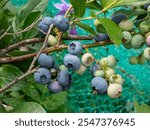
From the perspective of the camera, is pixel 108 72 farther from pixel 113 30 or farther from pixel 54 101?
pixel 54 101

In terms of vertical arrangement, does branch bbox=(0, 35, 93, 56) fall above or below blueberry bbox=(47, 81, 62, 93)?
above

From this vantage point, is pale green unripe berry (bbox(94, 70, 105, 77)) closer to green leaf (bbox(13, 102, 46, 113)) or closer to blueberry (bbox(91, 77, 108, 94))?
blueberry (bbox(91, 77, 108, 94))

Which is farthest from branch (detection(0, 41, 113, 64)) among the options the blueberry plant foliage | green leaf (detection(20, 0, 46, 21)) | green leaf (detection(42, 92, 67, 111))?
green leaf (detection(42, 92, 67, 111))

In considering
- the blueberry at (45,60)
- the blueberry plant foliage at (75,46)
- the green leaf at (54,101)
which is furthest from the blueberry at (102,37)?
the green leaf at (54,101)

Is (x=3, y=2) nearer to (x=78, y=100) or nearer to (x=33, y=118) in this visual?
(x=33, y=118)

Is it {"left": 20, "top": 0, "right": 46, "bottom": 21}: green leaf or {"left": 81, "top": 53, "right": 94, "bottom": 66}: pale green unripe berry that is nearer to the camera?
{"left": 81, "top": 53, "right": 94, "bottom": 66}: pale green unripe berry

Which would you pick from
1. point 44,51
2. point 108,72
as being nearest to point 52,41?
point 44,51

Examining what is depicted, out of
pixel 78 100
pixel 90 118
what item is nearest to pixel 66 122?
pixel 90 118
